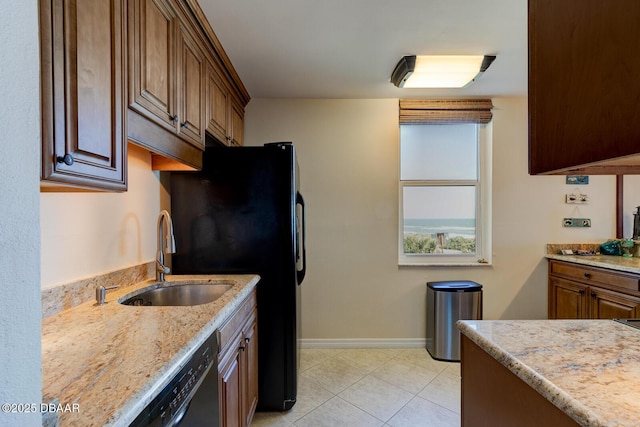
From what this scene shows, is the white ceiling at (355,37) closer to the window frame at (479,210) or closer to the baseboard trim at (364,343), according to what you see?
the window frame at (479,210)

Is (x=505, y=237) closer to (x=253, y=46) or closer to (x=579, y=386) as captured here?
(x=579, y=386)

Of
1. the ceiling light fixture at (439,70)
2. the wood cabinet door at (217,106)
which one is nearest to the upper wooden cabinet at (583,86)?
the ceiling light fixture at (439,70)

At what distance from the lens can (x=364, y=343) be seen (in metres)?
2.88

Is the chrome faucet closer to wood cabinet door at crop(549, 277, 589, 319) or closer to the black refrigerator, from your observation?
the black refrigerator

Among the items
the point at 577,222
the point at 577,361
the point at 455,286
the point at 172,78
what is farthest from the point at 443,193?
the point at 172,78

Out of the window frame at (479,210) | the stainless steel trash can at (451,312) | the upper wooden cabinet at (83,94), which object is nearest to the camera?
the upper wooden cabinet at (83,94)

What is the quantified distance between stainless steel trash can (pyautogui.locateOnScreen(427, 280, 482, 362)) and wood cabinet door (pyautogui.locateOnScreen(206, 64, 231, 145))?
2.20 m

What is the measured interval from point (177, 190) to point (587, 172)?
2.04 metres

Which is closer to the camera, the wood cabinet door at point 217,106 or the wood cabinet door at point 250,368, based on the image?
the wood cabinet door at point 250,368

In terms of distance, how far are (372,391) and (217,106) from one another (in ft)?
7.51

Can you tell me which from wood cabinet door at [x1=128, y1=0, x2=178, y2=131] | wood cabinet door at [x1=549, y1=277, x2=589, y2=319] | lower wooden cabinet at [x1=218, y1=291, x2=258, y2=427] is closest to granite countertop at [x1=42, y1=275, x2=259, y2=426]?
lower wooden cabinet at [x1=218, y1=291, x2=258, y2=427]

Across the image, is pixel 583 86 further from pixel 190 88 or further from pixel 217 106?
pixel 217 106

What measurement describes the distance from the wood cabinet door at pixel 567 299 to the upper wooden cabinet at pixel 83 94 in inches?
130

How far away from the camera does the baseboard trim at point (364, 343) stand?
9.44 feet
